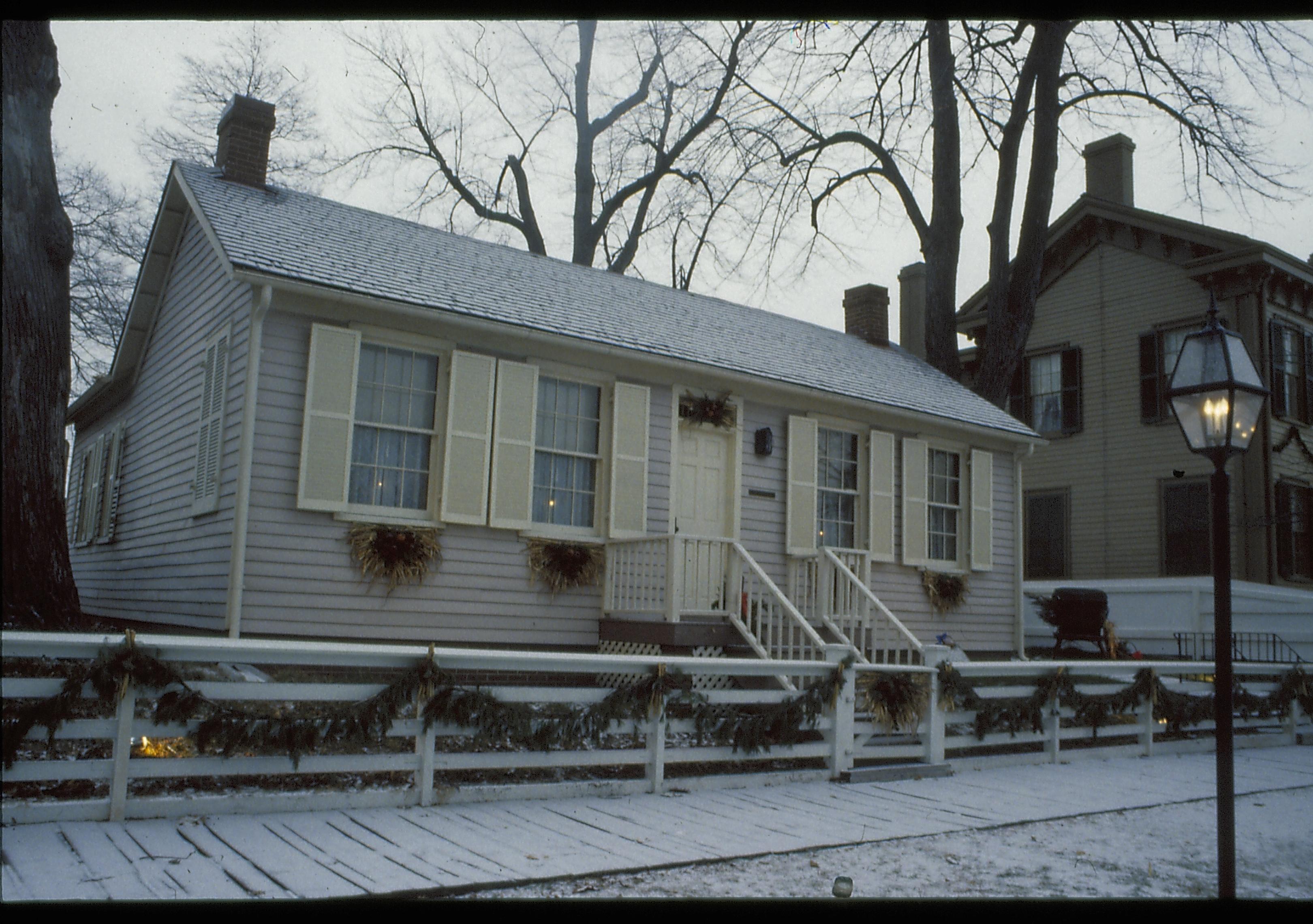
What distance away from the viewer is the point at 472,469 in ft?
32.1

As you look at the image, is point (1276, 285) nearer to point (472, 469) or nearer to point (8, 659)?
point (472, 469)

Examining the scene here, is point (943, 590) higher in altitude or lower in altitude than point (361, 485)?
lower

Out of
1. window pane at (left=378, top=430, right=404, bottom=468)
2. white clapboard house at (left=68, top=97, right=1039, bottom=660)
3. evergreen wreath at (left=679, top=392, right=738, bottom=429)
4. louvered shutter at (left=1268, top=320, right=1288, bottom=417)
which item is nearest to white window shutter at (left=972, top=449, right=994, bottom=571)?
white clapboard house at (left=68, top=97, right=1039, bottom=660)

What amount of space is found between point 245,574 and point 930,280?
1446cm

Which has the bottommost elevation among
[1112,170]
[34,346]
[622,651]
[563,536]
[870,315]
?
[622,651]

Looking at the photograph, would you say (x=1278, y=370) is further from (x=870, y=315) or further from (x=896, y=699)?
(x=896, y=699)

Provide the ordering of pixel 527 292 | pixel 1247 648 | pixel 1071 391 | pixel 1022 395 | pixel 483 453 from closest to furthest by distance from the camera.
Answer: pixel 483 453, pixel 527 292, pixel 1247 648, pixel 1071 391, pixel 1022 395

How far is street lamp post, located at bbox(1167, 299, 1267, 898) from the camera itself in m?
4.81

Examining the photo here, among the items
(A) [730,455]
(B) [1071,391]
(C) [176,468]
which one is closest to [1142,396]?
(B) [1071,391]

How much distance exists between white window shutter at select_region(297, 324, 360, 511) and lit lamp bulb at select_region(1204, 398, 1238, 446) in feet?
22.1

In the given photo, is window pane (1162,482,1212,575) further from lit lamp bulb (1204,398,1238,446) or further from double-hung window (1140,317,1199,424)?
lit lamp bulb (1204,398,1238,446)

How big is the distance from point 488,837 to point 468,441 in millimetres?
5155

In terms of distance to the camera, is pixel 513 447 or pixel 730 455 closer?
pixel 513 447

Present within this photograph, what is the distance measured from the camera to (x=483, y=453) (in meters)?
9.88
